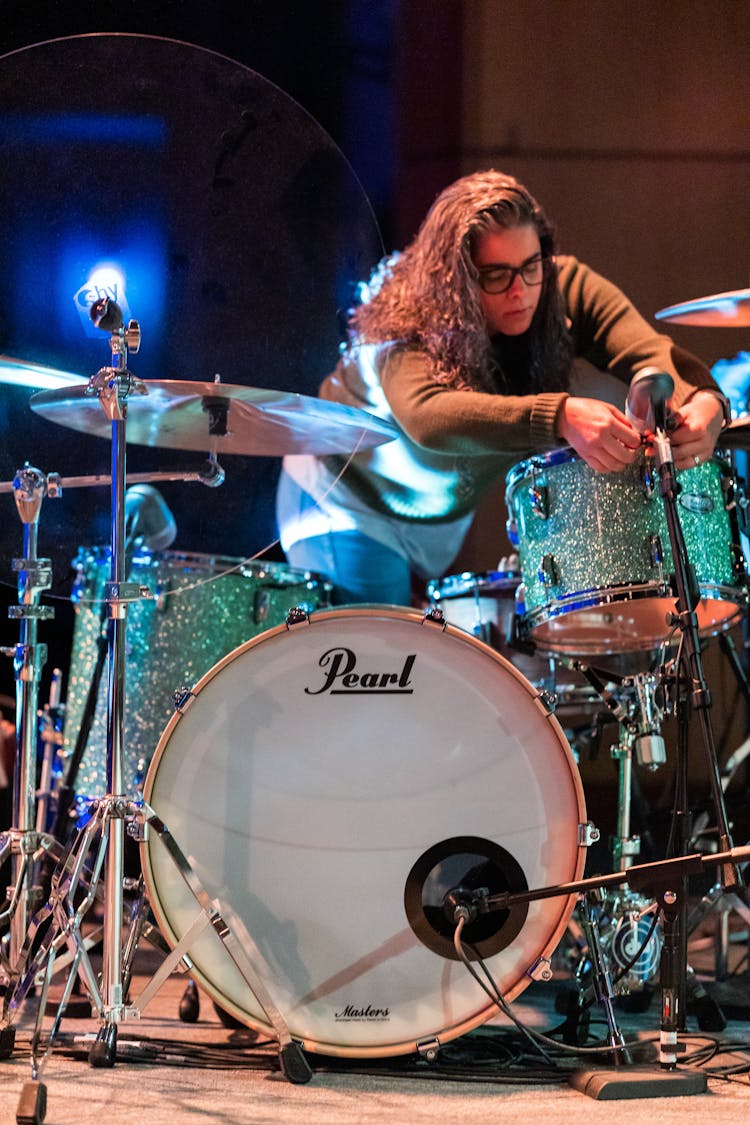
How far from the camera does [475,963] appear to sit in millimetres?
2268

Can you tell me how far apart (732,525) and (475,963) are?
3.41 feet

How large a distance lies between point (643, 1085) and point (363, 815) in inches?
26.0

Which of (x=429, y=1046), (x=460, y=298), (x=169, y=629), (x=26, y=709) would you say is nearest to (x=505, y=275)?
(x=460, y=298)

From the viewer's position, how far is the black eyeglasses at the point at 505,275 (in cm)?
311

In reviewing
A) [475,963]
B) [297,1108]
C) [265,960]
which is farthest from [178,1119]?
[475,963]

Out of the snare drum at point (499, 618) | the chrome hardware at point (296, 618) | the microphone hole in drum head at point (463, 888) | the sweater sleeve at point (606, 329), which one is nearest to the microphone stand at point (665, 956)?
the microphone hole in drum head at point (463, 888)

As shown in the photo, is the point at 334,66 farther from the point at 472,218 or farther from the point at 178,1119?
the point at 178,1119

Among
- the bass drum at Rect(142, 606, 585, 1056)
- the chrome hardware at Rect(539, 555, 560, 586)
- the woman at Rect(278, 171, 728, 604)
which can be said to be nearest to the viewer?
the bass drum at Rect(142, 606, 585, 1056)

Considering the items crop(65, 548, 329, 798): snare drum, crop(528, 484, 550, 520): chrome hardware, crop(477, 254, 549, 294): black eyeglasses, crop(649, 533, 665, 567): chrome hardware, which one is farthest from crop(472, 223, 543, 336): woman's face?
crop(649, 533, 665, 567): chrome hardware

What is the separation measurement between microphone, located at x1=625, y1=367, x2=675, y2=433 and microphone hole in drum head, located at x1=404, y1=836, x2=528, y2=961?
83cm

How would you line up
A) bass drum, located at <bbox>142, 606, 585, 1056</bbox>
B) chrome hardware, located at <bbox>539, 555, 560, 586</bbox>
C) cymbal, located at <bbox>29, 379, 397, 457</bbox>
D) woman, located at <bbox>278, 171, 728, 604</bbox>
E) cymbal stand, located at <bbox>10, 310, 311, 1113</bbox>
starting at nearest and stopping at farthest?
cymbal stand, located at <bbox>10, 310, 311, 1113</bbox>
bass drum, located at <bbox>142, 606, 585, 1056</bbox>
cymbal, located at <bbox>29, 379, 397, 457</bbox>
chrome hardware, located at <bbox>539, 555, 560, 586</bbox>
woman, located at <bbox>278, 171, 728, 604</bbox>

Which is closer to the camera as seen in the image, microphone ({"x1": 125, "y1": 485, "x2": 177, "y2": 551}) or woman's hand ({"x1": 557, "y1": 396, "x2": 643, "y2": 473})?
woman's hand ({"x1": 557, "y1": 396, "x2": 643, "y2": 473})

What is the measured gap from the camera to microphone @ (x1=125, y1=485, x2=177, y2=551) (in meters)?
2.99

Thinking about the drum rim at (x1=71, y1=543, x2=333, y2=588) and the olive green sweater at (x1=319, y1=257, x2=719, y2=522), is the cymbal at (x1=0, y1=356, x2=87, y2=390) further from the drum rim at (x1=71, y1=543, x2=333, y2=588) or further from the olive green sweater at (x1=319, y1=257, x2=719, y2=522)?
the olive green sweater at (x1=319, y1=257, x2=719, y2=522)
